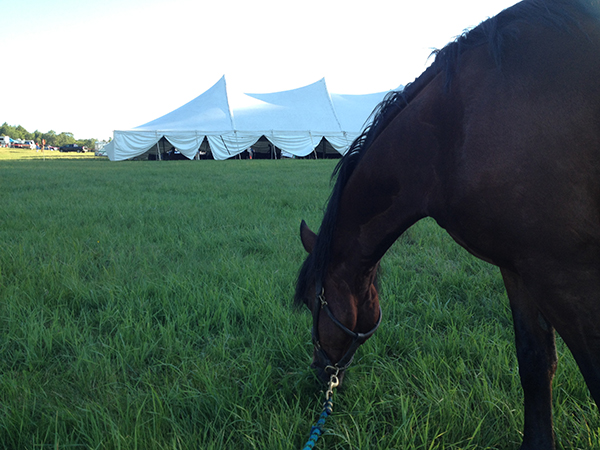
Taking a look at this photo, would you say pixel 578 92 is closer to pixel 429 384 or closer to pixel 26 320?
pixel 429 384

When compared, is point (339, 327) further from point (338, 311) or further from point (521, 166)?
point (521, 166)

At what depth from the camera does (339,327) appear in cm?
134

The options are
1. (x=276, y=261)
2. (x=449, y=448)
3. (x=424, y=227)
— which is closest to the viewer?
(x=449, y=448)

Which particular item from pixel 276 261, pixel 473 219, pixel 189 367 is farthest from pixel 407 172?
pixel 276 261

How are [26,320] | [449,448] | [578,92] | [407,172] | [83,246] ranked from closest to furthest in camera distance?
[578,92] → [407,172] → [449,448] → [26,320] → [83,246]

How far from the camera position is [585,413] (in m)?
1.31

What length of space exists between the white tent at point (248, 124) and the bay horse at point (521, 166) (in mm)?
20102

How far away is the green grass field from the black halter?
15 centimetres

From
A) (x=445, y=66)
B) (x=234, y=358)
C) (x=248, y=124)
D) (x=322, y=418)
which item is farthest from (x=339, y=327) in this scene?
(x=248, y=124)

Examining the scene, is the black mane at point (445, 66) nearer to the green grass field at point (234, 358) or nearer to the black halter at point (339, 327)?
the black halter at point (339, 327)

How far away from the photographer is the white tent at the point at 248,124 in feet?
65.5

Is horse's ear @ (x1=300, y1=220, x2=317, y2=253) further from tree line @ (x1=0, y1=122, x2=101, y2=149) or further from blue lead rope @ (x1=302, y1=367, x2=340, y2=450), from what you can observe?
tree line @ (x1=0, y1=122, x2=101, y2=149)

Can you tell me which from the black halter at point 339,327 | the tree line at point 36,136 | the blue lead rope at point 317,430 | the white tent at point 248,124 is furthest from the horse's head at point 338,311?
the tree line at point 36,136

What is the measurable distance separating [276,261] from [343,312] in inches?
67.3
